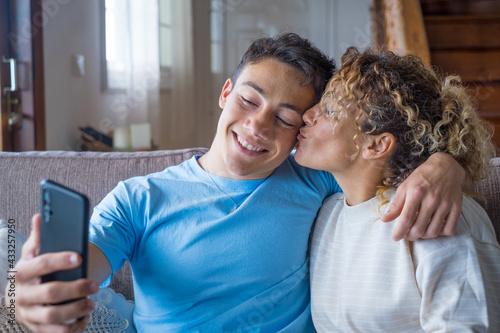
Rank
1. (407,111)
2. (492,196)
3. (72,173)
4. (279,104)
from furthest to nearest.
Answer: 1. (72,173)
2. (492,196)
3. (279,104)
4. (407,111)

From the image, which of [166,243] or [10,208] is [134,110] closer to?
[10,208]

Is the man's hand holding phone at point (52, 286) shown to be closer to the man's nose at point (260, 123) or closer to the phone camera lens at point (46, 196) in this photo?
the phone camera lens at point (46, 196)

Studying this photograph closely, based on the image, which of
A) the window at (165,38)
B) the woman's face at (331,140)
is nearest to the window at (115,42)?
the window at (165,38)

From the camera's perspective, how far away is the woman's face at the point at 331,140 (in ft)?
3.65

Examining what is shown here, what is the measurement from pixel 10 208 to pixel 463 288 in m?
1.17

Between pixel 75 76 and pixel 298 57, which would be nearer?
pixel 298 57

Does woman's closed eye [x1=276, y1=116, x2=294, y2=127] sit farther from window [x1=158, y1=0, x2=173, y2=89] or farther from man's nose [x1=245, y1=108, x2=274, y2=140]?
window [x1=158, y1=0, x2=173, y2=89]

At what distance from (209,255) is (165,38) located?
3702 mm

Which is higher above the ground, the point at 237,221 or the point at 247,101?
the point at 247,101

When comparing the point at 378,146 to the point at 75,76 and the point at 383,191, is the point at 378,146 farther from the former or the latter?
Answer: the point at 75,76

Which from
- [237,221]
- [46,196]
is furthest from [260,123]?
[46,196]

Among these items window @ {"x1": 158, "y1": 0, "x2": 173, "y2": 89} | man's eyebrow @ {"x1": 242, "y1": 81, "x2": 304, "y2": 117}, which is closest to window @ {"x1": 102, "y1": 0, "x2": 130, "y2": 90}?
window @ {"x1": 158, "y1": 0, "x2": 173, "y2": 89}

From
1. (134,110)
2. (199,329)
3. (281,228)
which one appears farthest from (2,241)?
(134,110)

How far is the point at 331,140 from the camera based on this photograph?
1.12 meters
